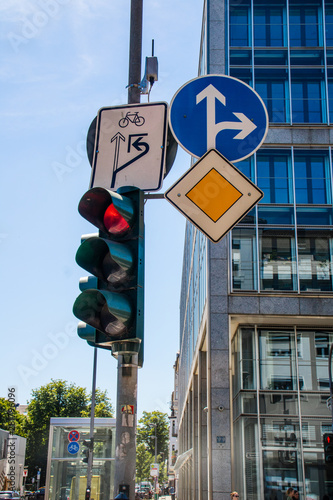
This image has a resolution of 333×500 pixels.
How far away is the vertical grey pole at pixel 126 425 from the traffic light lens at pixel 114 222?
740 mm

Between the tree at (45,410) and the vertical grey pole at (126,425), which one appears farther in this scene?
the tree at (45,410)

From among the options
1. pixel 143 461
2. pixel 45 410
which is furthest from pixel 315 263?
pixel 143 461

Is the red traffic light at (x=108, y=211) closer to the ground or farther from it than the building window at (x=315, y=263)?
closer to the ground

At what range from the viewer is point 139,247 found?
3.50 meters

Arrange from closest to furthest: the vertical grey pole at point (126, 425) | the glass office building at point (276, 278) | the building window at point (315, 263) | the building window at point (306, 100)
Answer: the vertical grey pole at point (126, 425), the glass office building at point (276, 278), the building window at point (315, 263), the building window at point (306, 100)

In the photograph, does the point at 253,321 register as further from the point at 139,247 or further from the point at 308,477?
the point at 139,247

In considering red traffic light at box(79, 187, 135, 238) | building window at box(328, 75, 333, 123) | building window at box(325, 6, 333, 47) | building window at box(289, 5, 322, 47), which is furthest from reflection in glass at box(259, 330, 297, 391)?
red traffic light at box(79, 187, 135, 238)

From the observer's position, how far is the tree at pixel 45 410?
66250 millimetres

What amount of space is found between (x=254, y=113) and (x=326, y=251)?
17.7 meters

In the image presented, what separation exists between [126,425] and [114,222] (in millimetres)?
1182

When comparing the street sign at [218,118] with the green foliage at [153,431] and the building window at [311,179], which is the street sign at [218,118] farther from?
the green foliage at [153,431]

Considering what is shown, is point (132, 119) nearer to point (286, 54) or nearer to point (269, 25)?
point (286, 54)

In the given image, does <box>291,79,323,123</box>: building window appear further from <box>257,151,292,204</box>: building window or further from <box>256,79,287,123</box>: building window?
<box>257,151,292,204</box>: building window

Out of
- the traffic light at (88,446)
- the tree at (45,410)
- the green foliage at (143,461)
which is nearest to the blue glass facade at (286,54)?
the traffic light at (88,446)
